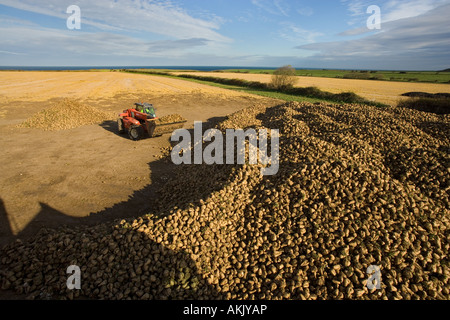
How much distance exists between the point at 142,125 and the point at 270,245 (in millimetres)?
11443

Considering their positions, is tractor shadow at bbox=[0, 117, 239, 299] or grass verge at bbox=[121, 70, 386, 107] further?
grass verge at bbox=[121, 70, 386, 107]

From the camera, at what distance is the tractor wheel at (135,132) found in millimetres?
13695

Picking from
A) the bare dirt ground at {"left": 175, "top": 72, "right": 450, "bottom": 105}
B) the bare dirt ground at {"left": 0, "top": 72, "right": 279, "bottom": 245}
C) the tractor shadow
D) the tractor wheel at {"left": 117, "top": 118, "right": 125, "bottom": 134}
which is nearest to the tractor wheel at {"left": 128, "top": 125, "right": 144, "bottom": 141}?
the bare dirt ground at {"left": 0, "top": 72, "right": 279, "bottom": 245}

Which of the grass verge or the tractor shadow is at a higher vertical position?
the grass verge

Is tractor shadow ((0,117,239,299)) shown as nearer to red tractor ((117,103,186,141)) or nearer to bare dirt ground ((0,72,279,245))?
bare dirt ground ((0,72,279,245))

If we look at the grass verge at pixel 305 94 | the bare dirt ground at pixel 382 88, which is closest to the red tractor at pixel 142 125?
the grass verge at pixel 305 94

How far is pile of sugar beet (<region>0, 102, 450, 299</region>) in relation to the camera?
4.59 metres

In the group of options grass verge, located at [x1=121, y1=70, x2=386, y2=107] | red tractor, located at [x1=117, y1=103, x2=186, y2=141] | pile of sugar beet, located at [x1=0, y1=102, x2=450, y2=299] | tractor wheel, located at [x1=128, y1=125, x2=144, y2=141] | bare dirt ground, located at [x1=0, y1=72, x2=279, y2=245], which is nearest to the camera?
pile of sugar beet, located at [x1=0, y1=102, x2=450, y2=299]

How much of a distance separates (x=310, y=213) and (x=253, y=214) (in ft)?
4.74

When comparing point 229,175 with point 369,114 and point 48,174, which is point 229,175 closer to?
point 48,174

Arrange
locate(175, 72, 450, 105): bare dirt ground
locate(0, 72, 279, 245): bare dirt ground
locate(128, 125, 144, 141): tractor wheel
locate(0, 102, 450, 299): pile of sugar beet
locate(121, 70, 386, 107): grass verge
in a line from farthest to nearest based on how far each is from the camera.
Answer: locate(175, 72, 450, 105): bare dirt ground
locate(121, 70, 386, 107): grass verge
locate(128, 125, 144, 141): tractor wheel
locate(0, 72, 279, 245): bare dirt ground
locate(0, 102, 450, 299): pile of sugar beet

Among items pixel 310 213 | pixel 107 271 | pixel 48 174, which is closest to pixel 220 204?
pixel 310 213

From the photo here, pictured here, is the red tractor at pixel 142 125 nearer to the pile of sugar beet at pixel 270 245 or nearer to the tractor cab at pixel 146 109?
the tractor cab at pixel 146 109

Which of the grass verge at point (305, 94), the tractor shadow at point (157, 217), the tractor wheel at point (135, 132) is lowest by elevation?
the tractor shadow at point (157, 217)
